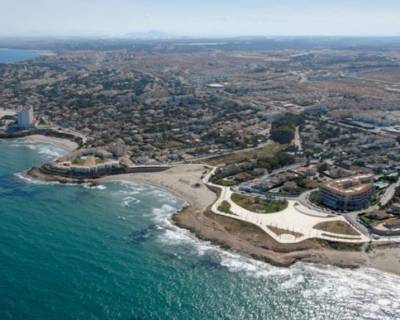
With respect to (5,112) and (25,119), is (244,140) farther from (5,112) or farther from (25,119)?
(5,112)

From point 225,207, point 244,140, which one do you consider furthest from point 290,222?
point 244,140

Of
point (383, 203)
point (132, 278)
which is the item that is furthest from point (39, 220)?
point (383, 203)

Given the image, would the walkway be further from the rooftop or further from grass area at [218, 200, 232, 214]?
the rooftop

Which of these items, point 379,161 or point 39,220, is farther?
point 379,161

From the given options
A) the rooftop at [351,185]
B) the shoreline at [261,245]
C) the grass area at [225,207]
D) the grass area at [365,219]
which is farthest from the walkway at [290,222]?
the rooftop at [351,185]

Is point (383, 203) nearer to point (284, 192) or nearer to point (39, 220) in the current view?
point (284, 192)

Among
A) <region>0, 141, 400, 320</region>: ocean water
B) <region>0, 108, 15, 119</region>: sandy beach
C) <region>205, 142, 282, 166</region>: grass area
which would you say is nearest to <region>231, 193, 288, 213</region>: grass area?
<region>0, 141, 400, 320</region>: ocean water
